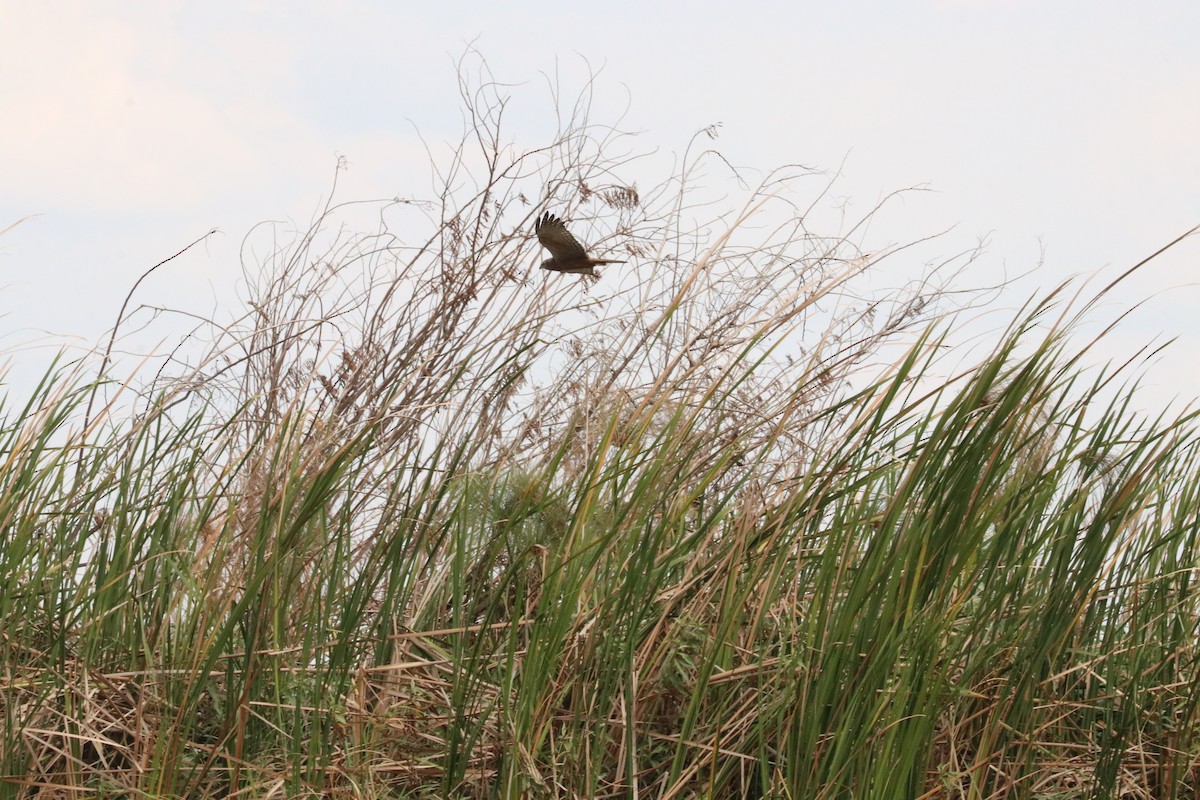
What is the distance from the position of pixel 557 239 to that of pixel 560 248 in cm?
5

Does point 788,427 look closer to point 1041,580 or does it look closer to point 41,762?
point 1041,580

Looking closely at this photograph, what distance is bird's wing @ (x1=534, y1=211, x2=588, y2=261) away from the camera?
3.19 metres

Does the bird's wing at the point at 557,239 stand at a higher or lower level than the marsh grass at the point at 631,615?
higher

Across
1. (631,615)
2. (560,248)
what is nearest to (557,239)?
(560,248)

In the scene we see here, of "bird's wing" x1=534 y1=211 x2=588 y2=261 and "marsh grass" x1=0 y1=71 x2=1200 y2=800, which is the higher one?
"bird's wing" x1=534 y1=211 x2=588 y2=261

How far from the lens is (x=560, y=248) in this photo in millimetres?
3291

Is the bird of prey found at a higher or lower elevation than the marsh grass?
higher

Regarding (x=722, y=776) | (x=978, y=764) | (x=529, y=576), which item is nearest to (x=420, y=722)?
(x=529, y=576)

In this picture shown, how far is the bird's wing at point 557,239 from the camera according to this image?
319cm

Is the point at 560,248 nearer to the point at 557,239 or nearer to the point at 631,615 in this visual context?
the point at 557,239

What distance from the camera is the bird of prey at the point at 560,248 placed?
320 cm

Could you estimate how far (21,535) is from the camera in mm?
2332

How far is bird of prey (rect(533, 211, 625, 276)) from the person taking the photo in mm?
3195

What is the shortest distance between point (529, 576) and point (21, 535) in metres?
1.02
